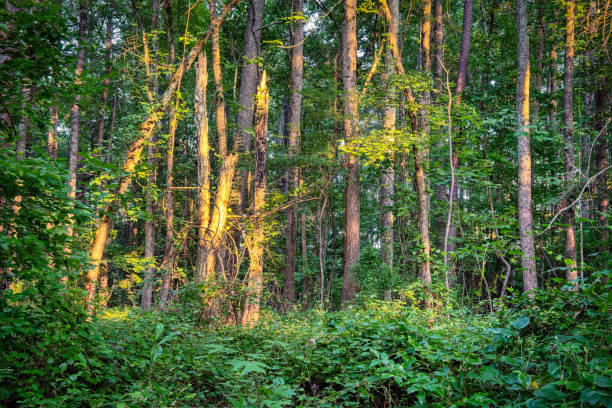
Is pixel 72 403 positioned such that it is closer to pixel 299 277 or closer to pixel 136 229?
pixel 299 277

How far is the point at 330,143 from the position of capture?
1246 centimetres

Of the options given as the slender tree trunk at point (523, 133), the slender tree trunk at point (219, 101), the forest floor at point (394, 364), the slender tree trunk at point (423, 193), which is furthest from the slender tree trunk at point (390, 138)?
the forest floor at point (394, 364)

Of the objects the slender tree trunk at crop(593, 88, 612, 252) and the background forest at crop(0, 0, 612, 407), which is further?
the slender tree trunk at crop(593, 88, 612, 252)

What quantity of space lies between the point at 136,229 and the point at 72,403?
2202cm

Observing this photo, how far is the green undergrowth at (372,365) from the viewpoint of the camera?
2.92 metres

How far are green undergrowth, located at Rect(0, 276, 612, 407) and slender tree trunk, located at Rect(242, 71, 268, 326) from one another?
5.60 ft

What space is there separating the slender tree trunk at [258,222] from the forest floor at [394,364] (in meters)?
1.46

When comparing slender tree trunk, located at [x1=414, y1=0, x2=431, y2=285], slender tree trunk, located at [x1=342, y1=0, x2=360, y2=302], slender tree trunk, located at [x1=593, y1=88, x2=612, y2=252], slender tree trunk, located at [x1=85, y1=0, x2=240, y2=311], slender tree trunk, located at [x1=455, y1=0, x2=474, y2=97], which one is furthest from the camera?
slender tree trunk, located at [x1=455, y1=0, x2=474, y2=97]

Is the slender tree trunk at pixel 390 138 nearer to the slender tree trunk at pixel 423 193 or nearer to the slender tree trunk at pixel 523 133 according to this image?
the slender tree trunk at pixel 423 193

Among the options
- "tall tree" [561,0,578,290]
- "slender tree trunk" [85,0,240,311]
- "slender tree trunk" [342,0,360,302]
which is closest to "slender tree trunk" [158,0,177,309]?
"slender tree trunk" [85,0,240,311]

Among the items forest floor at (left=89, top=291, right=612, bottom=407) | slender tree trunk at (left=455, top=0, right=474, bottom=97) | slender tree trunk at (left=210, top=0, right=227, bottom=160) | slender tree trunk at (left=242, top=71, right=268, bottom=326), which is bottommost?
forest floor at (left=89, top=291, right=612, bottom=407)

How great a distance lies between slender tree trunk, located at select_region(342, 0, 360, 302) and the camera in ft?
34.4

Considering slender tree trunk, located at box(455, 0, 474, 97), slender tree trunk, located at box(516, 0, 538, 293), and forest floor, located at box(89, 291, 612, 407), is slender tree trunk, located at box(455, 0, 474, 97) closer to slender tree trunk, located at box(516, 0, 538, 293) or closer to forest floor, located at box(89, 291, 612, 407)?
slender tree trunk, located at box(516, 0, 538, 293)

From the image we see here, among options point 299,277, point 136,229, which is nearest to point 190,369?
point 299,277
